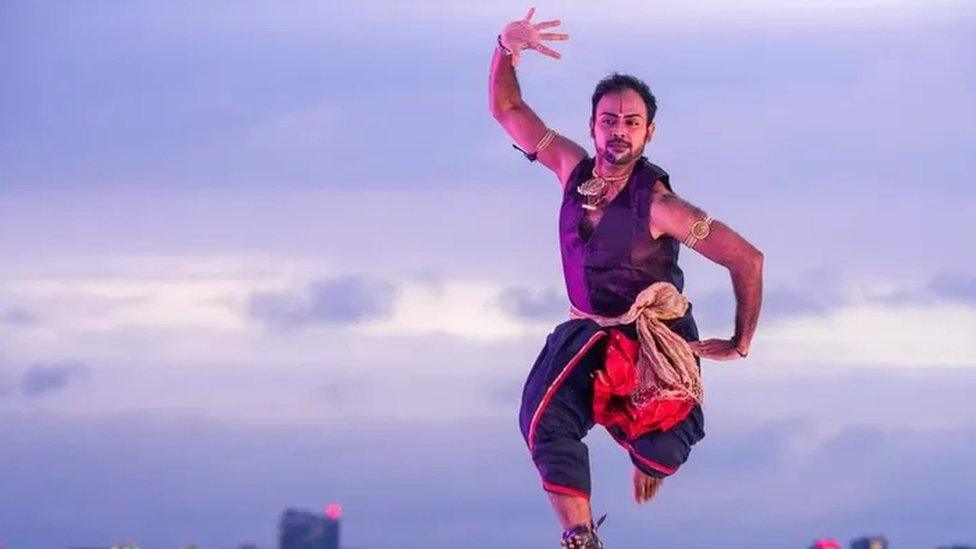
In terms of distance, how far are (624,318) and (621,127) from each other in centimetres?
52

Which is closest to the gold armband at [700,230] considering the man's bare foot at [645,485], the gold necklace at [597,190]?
the gold necklace at [597,190]

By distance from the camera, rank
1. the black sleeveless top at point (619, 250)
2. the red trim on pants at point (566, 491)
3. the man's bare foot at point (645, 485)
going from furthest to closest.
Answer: the man's bare foot at point (645, 485), the black sleeveless top at point (619, 250), the red trim on pants at point (566, 491)

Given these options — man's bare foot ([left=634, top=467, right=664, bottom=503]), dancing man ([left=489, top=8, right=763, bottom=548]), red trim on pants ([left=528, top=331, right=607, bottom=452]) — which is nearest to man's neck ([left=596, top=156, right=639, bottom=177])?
dancing man ([left=489, top=8, right=763, bottom=548])

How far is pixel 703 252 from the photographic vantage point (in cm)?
713

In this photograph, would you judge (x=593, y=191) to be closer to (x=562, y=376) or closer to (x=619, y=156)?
(x=619, y=156)

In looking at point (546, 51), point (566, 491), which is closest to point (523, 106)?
point (546, 51)

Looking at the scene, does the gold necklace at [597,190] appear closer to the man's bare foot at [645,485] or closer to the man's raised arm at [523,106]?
the man's raised arm at [523,106]

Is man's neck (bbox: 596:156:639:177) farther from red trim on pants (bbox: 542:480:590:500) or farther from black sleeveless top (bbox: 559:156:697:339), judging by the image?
red trim on pants (bbox: 542:480:590:500)

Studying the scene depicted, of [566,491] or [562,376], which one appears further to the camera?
[562,376]

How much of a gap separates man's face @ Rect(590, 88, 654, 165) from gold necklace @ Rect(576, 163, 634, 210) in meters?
0.05

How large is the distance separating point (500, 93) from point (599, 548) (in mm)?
1385

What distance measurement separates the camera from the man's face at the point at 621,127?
7238mm

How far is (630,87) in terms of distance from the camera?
7.29 metres

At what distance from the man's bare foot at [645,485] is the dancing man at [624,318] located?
65 millimetres
